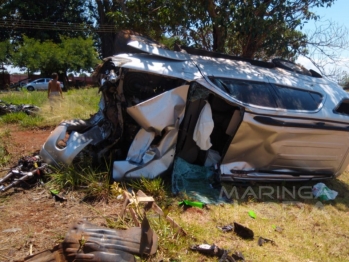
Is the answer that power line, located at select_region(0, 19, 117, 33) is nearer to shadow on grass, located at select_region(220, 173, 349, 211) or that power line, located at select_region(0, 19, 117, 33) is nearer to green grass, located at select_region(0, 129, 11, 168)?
green grass, located at select_region(0, 129, 11, 168)

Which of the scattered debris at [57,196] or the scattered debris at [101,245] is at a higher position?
the scattered debris at [101,245]

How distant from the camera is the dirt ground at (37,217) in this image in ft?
10.7

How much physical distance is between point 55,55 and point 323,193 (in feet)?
81.6

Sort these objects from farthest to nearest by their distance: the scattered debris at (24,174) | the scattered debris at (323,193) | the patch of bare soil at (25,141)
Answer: the patch of bare soil at (25,141)
the scattered debris at (323,193)
the scattered debris at (24,174)

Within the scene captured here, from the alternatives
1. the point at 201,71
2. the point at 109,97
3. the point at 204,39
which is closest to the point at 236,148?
the point at 201,71

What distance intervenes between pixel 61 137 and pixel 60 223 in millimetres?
1690

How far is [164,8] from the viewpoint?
7.28 metres

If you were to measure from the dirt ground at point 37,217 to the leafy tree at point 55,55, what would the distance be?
76.8ft

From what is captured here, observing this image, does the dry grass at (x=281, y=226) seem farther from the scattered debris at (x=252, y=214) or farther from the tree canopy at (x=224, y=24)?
the tree canopy at (x=224, y=24)

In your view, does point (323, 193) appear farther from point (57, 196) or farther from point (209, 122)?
point (57, 196)

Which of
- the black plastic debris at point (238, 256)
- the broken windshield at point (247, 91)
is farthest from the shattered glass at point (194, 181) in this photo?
the black plastic debris at point (238, 256)

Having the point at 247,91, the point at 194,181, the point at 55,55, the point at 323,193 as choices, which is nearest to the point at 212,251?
the point at 194,181

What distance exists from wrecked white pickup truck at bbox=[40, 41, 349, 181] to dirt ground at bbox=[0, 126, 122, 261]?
69 cm

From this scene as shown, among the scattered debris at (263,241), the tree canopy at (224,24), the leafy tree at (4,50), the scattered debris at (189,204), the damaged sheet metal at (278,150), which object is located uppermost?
the tree canopy at (224,24)
